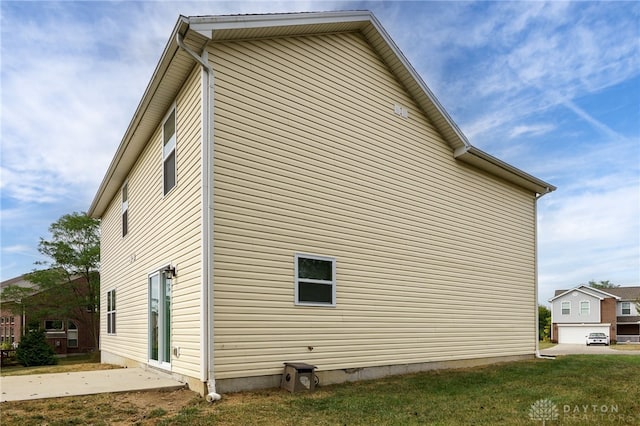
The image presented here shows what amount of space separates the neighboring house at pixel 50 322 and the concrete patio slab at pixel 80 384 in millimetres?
26707

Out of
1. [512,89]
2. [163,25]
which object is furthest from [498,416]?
[512,89]

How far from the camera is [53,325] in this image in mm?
36719

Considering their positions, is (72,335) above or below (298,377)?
below

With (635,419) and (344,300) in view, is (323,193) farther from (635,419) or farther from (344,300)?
(635,419)

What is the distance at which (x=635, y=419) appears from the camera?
19.2ft

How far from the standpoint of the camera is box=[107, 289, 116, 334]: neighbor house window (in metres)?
15.4

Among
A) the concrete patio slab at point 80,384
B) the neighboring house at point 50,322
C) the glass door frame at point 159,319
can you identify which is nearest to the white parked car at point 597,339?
the neighboring house at point 50,322

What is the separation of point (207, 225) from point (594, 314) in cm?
4953

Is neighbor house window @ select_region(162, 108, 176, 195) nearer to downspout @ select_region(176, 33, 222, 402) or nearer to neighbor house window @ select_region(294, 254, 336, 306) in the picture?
downspout @ select_region(176, 33, 222, 402)

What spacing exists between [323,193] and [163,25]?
5.26 meters

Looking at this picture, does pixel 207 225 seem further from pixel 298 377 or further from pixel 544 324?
pixel 544 324

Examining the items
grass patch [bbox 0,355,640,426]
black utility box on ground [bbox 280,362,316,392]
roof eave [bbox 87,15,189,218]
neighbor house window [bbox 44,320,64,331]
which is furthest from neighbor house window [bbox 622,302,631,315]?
black utility box on ground [bbox 280,362,316,392]

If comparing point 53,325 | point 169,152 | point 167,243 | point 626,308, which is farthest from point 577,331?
point 169,152

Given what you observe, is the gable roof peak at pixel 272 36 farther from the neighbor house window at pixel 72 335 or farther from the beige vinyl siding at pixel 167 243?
the neighbor house window at pixel 72 335
